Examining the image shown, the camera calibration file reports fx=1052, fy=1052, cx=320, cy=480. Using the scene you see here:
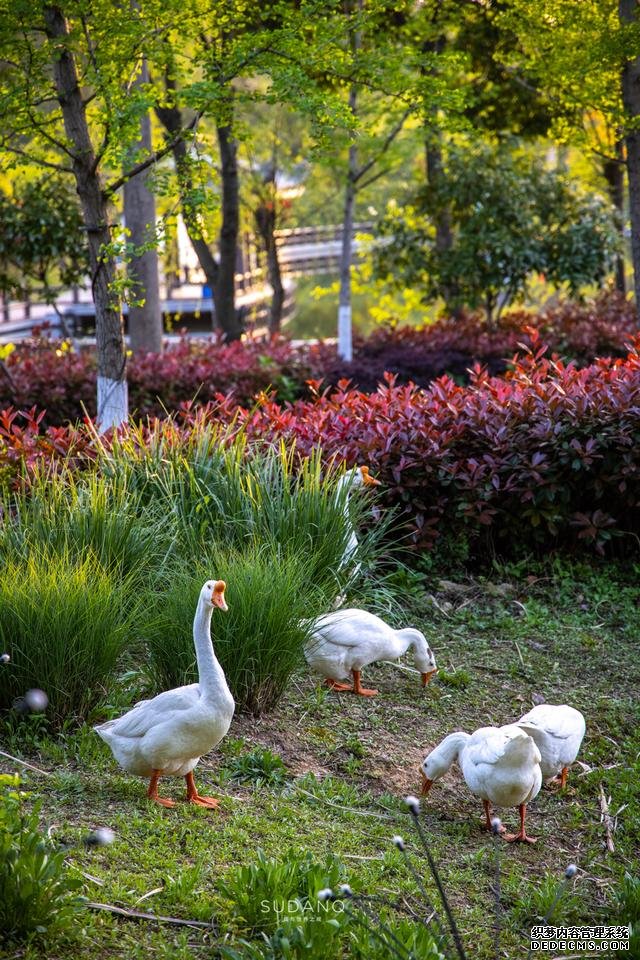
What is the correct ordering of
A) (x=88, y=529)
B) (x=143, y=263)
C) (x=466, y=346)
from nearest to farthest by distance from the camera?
(x=88, y=529), (x=143, y=263), (x=466, y=346)

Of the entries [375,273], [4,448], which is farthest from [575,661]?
[375,273]

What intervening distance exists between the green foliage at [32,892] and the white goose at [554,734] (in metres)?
1.96

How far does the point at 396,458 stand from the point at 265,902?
14.4 ft

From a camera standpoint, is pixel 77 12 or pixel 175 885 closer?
pixel 175 885

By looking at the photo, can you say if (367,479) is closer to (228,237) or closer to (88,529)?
(88,529)

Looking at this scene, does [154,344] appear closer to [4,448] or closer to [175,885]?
[4,448]

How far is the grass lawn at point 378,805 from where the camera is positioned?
339 centimetres

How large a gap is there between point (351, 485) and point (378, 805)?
8.14 feet

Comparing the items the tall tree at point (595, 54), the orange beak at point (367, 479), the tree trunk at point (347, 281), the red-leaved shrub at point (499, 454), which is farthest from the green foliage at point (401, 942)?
the tree trunk at point (347, 281)

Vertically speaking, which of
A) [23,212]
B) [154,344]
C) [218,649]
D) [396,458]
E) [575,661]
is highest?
[23,212]

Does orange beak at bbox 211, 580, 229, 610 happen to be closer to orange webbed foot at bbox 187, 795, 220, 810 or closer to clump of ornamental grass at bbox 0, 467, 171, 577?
orange webbed foot at bbox 187, 795, 220, 810

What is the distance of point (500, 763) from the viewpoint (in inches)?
152

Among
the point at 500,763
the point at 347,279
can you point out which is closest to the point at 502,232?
the point at 347,279

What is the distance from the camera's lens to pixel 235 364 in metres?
11.3
